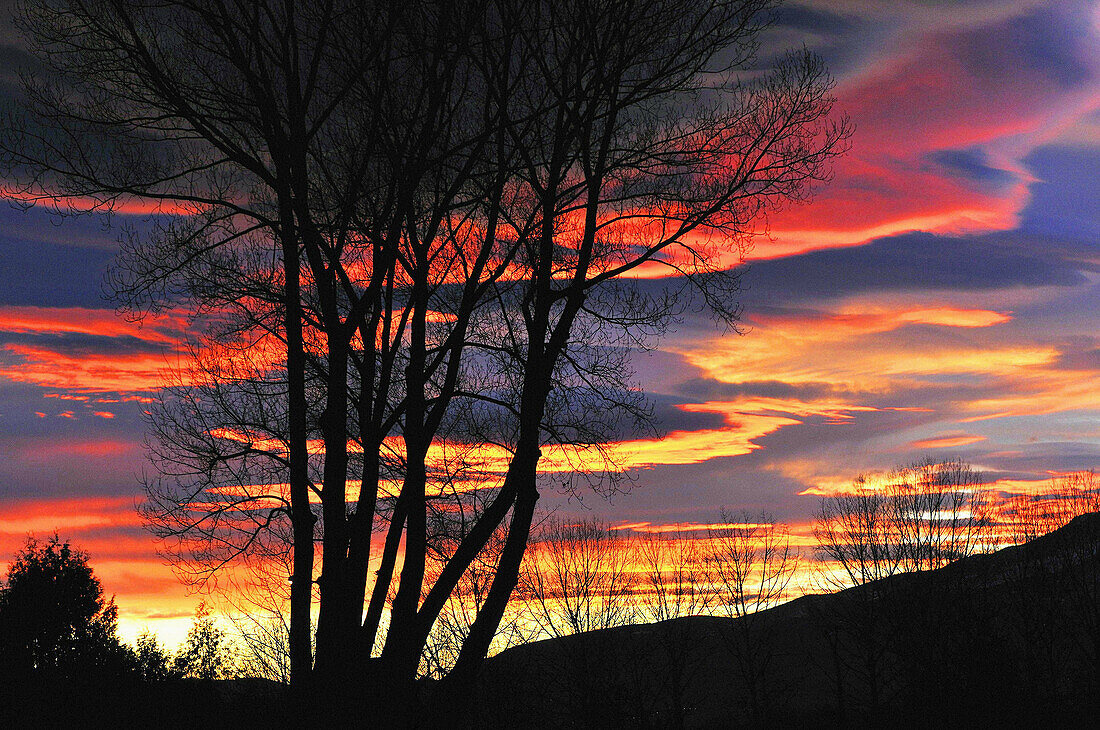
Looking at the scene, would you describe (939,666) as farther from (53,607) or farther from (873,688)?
(53,607)

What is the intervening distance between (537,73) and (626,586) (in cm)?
4621

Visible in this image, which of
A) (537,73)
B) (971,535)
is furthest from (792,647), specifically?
(537,73)

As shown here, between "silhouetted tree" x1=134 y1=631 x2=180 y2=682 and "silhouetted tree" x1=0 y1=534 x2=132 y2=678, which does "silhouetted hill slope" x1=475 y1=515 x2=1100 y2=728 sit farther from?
"silhouetted tree" x1=0 y1=534 x2=132 y2=678

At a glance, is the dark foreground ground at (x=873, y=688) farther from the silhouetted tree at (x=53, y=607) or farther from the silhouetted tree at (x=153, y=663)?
the silhouetted tree at (x=53, y=607)

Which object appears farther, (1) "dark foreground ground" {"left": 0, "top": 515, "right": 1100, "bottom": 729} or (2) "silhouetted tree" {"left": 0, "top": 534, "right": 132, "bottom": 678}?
(2) "silhouetted tree" {"left": 0, "top": 534, "right": 132, "bottom": 678}

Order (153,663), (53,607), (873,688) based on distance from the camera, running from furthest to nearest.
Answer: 1. (873,688)
2. (53,607)
3. (153,663)

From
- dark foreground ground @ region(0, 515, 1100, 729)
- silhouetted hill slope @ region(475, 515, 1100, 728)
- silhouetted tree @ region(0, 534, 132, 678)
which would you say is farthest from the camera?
silhouetted tree @ region(0, 534, 132, 678)

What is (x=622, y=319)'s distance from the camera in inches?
548

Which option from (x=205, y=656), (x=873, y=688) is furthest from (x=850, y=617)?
(x=205, y=656)

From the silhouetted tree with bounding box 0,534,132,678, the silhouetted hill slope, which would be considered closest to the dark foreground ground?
the silhouetted hill slope

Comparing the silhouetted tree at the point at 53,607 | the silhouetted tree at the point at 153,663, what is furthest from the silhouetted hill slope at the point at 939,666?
the silhouetted tree at the point at 53,607

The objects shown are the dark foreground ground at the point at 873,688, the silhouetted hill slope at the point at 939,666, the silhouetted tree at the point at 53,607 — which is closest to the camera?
the dark foreground ground at the point at 873,688

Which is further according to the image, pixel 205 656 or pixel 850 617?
pixel 850 617

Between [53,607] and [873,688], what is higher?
[53,607]
